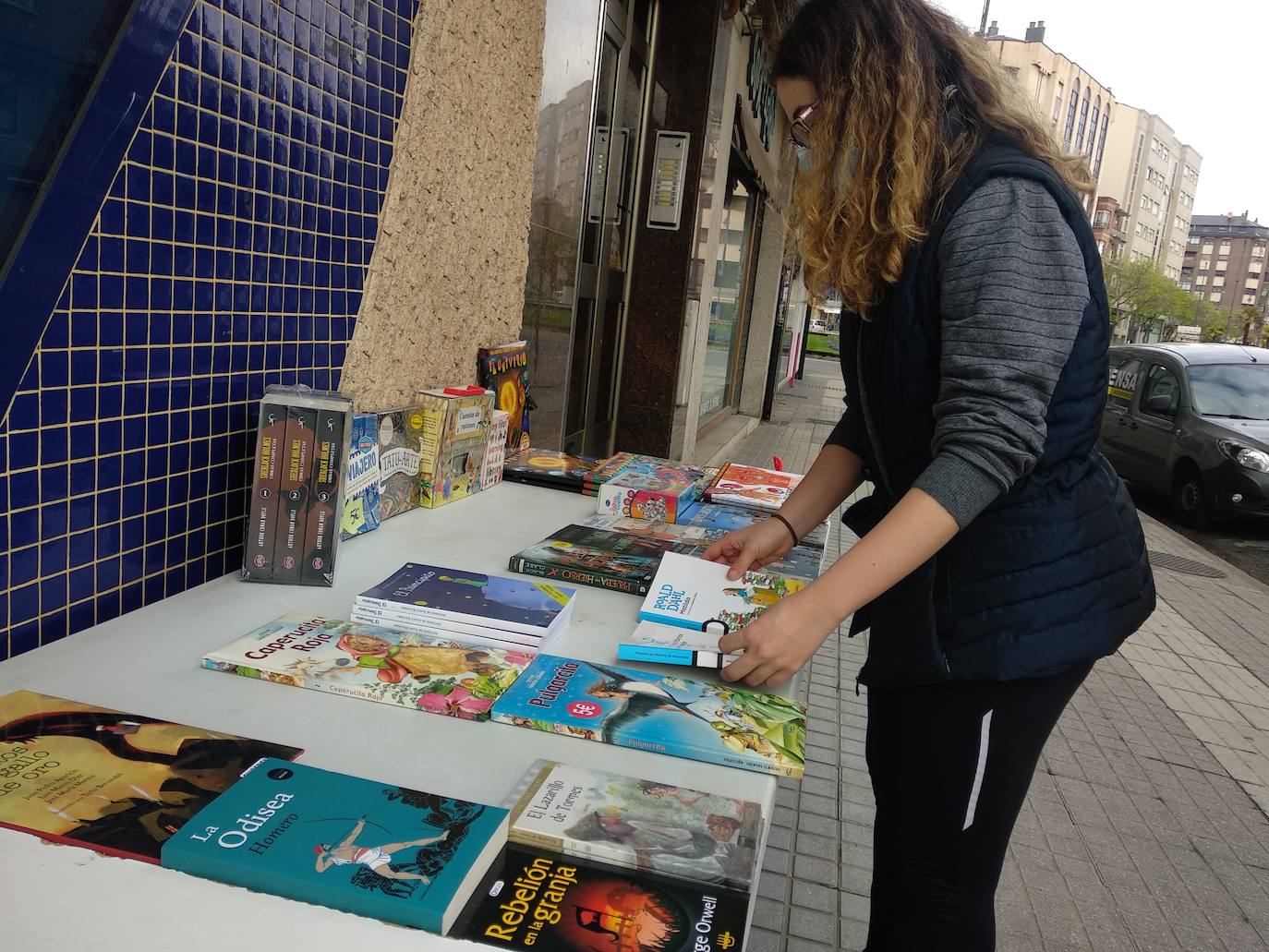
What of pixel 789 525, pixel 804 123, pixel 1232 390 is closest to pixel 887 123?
pixel 804 123

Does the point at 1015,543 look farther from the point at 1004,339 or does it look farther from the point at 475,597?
the point at 475,597

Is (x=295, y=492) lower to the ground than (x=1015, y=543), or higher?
lower

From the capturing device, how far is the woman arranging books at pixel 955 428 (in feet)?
4.02

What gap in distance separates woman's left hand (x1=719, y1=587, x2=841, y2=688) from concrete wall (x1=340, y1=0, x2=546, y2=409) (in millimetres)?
1303

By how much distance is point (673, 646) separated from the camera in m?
1.54

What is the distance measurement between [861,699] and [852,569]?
306cm

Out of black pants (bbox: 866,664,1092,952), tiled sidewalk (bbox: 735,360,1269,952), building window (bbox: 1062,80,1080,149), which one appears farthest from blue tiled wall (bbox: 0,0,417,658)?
building window (bbox: 1062,80,1080,149)

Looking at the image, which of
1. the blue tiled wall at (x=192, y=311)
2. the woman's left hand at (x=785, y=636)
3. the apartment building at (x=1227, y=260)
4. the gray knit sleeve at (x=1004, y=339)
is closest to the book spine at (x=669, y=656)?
the woman's left hand at (x=785, y=636)

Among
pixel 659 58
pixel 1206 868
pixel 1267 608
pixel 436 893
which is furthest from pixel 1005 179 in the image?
pixel 1267 608

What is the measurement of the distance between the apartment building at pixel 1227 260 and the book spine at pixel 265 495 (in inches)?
5275

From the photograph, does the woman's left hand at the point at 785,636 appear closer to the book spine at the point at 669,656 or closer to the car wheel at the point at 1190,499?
the book spine at the point at 669,656

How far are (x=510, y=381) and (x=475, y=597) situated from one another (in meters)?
1.61

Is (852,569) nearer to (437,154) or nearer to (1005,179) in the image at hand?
(1005,179)

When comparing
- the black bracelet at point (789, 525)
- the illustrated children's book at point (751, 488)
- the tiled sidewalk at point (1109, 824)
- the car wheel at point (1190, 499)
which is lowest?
the tiled sidewalk at point (1109, 824)
